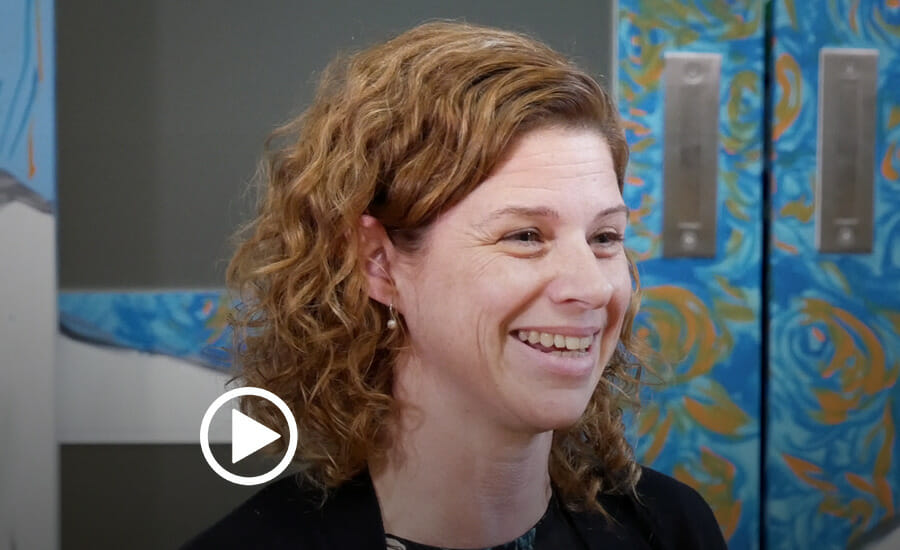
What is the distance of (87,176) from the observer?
1.10 metres

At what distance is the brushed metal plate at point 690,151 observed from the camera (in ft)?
4.35

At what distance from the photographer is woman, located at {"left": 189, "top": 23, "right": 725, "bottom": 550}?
0.84 m

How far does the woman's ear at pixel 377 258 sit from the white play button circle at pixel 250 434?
6.3 inches

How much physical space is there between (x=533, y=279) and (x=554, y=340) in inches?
2.4

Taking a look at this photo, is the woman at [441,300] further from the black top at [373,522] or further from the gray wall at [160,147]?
the gray wall at [160,147]

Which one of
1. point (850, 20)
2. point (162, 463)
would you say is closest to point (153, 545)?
point (162, 463)

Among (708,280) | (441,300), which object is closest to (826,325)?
A: (708,280)

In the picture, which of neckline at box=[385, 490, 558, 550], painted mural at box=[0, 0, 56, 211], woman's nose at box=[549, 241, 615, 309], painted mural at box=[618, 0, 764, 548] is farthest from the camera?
painted mural at box=[618, 0, 764, 548]

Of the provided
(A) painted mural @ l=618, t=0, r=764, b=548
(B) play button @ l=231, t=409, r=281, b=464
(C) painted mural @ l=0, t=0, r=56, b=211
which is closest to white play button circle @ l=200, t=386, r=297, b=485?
(B) play button @ l=231, t=409, r=281, b=464

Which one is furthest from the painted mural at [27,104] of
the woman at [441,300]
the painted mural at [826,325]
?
the painted mural at [826,325]

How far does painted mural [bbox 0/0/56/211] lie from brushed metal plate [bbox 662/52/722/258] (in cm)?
83

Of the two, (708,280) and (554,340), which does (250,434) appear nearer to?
(554,340)

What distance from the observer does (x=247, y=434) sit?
3.33 ft

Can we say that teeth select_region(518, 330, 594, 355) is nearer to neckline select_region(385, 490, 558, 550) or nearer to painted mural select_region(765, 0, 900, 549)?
neckline select_region(385, 490, 558, 550)
